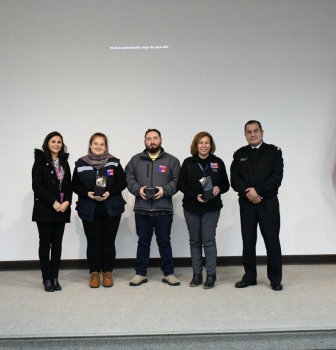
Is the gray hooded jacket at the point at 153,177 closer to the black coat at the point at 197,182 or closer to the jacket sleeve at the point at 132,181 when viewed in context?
the jacket sleeve at the point at 132,181

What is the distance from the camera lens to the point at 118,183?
4.21m

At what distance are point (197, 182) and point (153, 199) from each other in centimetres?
43

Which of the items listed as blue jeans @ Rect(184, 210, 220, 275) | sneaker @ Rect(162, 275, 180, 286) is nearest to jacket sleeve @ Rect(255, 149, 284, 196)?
blue jeans @ Rect(184, 210, 220, 275)

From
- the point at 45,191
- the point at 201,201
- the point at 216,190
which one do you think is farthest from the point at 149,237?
the point at 45,191

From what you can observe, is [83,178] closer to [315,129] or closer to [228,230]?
[228,230]

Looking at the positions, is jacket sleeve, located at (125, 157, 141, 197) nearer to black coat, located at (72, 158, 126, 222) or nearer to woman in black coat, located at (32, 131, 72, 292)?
black coat, located at (72, 158, 126, 222)

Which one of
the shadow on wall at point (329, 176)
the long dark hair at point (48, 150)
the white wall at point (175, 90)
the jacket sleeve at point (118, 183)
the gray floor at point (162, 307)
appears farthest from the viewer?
the shadow on wall at point (329, 176)

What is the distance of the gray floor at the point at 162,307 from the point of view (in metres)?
3.11

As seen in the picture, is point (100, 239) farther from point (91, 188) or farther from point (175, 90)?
point (175, 90)

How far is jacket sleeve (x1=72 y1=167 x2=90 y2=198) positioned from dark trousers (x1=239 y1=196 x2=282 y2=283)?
4.53ft

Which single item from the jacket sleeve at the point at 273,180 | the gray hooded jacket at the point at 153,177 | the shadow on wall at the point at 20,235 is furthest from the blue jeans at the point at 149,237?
the shadow on wall at the point at 20,235

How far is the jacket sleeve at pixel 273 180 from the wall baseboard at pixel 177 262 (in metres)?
1.28

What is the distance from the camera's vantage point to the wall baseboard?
4.93 meters

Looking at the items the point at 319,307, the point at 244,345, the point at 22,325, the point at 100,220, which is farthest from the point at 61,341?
the point at 319,307
